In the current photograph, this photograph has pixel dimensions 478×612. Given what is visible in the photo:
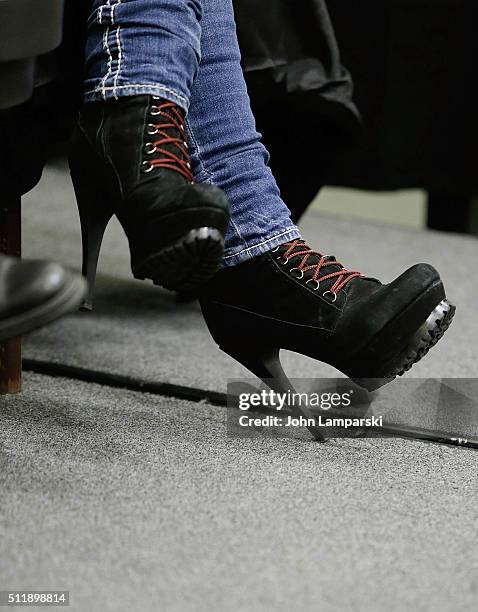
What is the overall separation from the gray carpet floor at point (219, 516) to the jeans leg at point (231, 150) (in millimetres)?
188

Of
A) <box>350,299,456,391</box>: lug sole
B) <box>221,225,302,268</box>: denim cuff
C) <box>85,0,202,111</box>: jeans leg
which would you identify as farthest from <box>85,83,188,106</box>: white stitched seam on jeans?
<box>350,299,456,391</box>: lug sole

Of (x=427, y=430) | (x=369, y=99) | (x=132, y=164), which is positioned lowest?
(x=427, y=430)

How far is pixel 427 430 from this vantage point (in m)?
0.87

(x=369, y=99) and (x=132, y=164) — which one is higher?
(x=132, y=164)

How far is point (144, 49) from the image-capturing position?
74cm

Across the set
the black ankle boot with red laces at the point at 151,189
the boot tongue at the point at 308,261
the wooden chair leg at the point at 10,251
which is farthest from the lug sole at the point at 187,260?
the wooden chair leg at the point at 10,251

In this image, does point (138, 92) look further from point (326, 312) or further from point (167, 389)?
point (167, 389)

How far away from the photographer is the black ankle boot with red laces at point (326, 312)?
2.48ft

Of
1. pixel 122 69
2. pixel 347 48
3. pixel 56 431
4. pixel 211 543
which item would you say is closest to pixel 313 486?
pixel 211 543

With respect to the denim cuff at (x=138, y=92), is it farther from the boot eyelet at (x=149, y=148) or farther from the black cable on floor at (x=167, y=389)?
the black cable on floor at (x=167, y=389)

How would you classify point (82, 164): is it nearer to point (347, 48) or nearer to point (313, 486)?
point (313, 486)

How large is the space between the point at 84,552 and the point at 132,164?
31cm

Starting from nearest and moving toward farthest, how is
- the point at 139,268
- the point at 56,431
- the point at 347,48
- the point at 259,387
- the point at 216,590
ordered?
the point at 216,590 → the point at 139,268 → the point at 56,431 → the point at 259,387 → the point at 347,48

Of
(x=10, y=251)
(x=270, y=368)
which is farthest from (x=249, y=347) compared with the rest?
(x=10, y=251)
